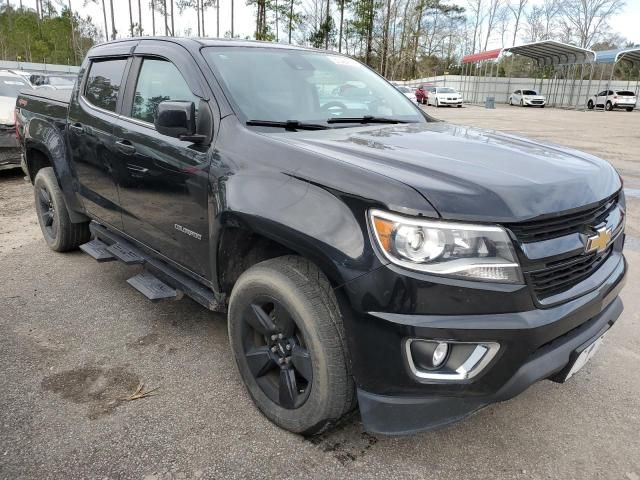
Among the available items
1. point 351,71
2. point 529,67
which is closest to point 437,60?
point 529,67

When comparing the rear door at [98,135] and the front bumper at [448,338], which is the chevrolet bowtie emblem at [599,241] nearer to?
the front bumper at [448,338]

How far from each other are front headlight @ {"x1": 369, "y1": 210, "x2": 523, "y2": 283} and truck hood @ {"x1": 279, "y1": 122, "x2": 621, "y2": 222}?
0.19 ft

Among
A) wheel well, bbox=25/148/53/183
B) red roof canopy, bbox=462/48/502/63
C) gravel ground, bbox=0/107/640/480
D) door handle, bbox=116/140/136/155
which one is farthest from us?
red roof canopy, bbox=462/48/502/63

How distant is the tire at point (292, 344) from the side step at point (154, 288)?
660 mm

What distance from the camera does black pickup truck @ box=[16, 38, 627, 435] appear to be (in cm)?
184

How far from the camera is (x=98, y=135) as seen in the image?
3.60 meters

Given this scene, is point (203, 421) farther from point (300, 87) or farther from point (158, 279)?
point (300, 87)

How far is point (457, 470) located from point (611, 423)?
2.95 feet

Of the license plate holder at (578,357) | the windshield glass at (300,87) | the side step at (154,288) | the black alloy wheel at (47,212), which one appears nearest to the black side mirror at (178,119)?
the windshield glass at (300,87)

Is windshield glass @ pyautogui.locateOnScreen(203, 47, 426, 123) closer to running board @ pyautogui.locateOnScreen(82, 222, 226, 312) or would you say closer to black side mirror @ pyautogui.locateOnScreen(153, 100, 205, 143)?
black side mirror @ pyautogui.locateOnScreen(153, 100, 205, 143)

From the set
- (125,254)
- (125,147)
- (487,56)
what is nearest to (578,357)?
(125,147)

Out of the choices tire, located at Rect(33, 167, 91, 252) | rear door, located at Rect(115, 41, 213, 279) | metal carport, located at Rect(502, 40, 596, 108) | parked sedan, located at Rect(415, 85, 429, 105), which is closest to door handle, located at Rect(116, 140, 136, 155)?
rear door, located at Rect(115, 41, 213, 279)

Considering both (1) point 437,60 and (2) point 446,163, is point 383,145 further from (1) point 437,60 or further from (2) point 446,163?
(1) point 437,60

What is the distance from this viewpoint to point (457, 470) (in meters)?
2.22
